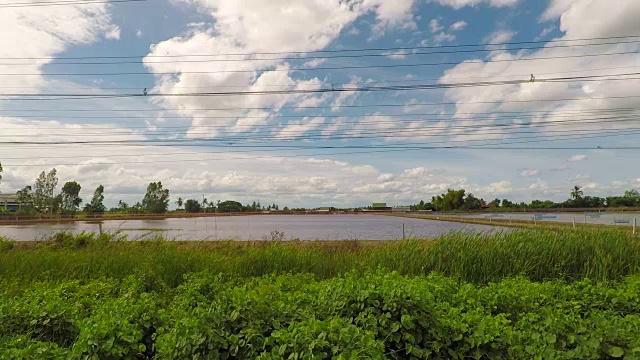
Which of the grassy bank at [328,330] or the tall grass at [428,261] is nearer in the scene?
the grassy bank at [328,330]

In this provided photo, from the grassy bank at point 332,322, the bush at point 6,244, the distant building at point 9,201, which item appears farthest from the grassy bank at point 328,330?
the distant building at point 9,201

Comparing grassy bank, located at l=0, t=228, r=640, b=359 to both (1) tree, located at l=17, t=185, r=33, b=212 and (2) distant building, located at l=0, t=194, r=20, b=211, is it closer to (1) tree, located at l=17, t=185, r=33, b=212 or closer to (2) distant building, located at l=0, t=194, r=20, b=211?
(1) tree, located at l=17, t=185, r=33, b=212

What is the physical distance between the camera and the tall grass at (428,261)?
32.3 feet

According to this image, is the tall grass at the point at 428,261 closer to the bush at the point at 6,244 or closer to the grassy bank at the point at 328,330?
the grassy bank at the point at 328,330

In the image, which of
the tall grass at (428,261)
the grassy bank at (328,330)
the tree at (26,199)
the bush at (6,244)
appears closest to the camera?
the grassy bank at (328,330)

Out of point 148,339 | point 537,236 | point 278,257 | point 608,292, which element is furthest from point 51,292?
point 537,236

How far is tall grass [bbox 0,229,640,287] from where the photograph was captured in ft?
32.3

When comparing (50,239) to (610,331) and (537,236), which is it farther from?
(610,331)

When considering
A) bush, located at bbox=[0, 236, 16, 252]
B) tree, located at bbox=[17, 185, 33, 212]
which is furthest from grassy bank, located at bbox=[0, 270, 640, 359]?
tree, located at bbox=[17, 185, 33, 212]

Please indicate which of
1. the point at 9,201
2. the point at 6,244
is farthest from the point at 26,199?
the point at 6,244

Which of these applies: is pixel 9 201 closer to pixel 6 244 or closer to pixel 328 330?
pixel 6 244

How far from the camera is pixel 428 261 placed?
32.8ft

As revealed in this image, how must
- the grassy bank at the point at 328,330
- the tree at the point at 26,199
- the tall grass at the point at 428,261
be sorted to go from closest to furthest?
the grassy bank at the point at 328,330
the tall grass at the point at 428,261
the tree at the point at 26,199

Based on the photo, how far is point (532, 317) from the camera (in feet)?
14.1
